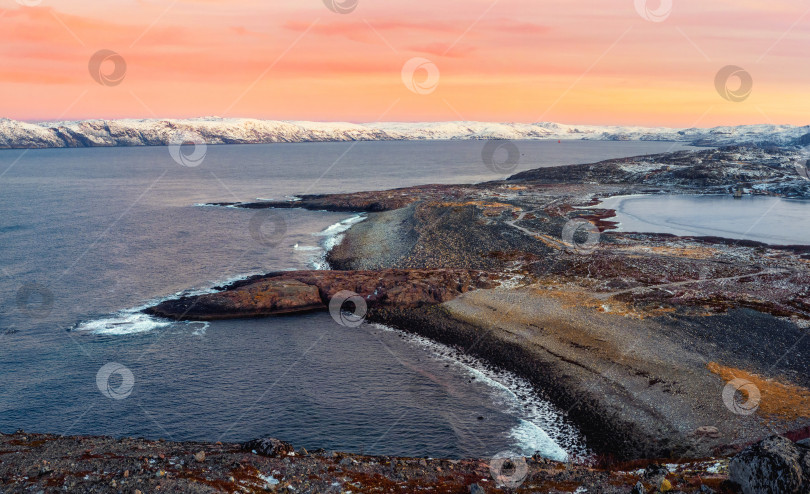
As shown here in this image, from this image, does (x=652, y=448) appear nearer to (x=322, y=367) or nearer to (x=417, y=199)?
(x=322, y=367)

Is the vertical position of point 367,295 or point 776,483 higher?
point 367,295

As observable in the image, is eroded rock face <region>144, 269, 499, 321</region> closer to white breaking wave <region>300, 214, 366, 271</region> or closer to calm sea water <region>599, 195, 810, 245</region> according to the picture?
white breaking wave <region>300, 214, 366, 271</region>

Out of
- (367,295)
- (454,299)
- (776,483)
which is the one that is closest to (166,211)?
(367,295)

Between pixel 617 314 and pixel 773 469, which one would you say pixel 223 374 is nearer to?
pixel 773 469

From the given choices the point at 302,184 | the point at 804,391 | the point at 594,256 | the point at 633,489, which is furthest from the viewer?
the point at 302,184

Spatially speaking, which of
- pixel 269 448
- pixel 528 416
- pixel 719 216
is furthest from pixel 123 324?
pixel 719 216

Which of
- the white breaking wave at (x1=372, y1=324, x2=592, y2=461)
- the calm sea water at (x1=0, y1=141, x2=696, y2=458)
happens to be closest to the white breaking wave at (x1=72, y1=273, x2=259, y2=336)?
the calm sea water at (x1=0, y1=141, x2=696, y2=458)

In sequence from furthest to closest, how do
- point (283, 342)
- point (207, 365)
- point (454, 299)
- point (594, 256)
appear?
point (594, 256), point (454, 299), point (283, 342), point (207, 365)

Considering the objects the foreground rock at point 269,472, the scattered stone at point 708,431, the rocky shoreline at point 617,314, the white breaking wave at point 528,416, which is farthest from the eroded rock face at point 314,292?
the scattered stone at point 708,431

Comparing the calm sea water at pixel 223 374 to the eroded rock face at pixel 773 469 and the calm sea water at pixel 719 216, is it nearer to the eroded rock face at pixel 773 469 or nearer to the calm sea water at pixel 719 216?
the eroded rock face at pixel 773 469
